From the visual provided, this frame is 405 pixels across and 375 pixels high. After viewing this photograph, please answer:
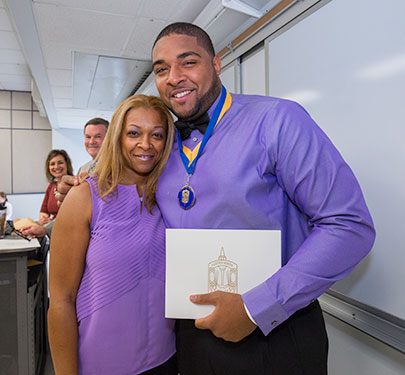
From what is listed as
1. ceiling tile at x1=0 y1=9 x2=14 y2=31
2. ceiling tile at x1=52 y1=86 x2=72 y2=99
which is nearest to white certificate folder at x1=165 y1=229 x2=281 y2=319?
ceiling tile at x1=0 y1=9 x2=14 y2=31

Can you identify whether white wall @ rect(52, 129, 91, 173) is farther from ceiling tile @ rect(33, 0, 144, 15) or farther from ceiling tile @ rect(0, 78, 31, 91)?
ceiling tile @ rect(33, 0, 144, 15)

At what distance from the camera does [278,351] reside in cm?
98

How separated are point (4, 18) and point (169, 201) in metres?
3.75

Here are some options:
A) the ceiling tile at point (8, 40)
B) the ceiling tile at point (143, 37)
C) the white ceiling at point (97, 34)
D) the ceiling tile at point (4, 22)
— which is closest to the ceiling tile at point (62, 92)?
the white ceiling at point (97, 34)

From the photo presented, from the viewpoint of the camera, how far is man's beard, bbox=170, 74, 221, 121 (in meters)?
1.13

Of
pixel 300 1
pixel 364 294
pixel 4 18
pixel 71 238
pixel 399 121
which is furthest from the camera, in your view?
pixel 4 18

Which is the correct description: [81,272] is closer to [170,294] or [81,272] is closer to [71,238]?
[71,238]

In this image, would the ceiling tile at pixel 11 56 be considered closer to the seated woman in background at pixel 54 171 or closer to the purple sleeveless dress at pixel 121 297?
the seated woman in background at pixel 54 171

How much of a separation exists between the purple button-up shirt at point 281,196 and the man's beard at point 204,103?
0.03 meters

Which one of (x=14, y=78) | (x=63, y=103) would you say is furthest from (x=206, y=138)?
(x=14, y=78)

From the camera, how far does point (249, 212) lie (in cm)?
97

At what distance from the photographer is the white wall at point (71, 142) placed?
8359mm

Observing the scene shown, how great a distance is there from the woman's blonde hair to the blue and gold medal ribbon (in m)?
0.08

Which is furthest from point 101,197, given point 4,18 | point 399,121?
point 4,18
